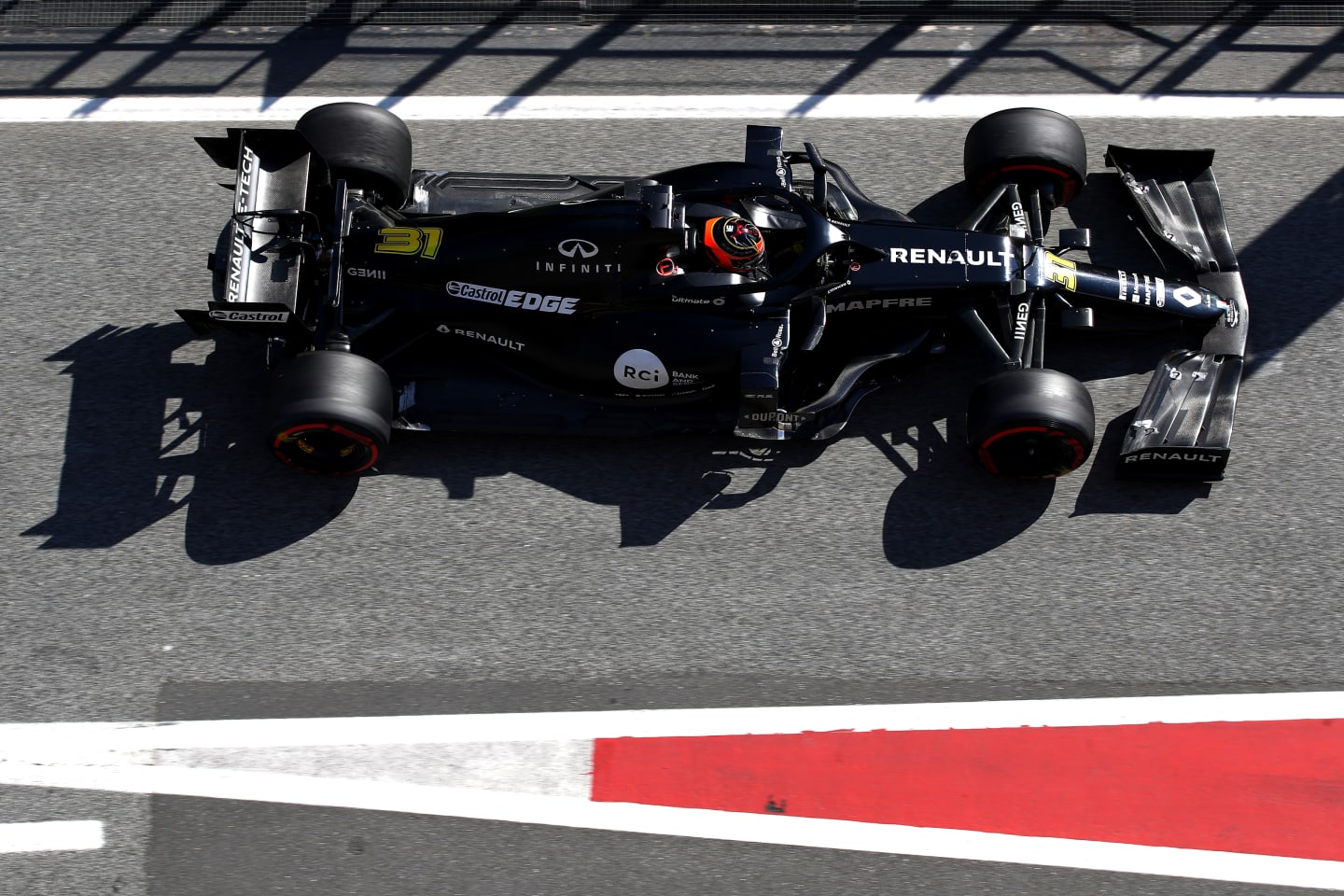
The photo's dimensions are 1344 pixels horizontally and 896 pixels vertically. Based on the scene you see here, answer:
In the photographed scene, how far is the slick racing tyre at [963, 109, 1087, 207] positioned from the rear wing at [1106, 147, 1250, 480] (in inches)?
16.8

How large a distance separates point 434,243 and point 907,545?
10.3ft

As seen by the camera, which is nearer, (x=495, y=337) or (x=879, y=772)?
(x=879, y=772)

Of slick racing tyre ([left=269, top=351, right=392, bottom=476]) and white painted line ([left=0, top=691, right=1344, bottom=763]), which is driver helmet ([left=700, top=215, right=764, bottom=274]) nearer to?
slick racing tyre ([left=269, top=351, right=392, bottom=476])

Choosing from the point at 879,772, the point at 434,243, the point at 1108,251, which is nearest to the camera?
the point at 879,772

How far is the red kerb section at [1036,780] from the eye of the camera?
679 centimetres

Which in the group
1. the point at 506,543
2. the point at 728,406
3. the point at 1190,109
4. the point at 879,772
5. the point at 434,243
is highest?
the point at 1190,109

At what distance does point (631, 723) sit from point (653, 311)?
7.31ft

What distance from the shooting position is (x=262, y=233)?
745 centimetres

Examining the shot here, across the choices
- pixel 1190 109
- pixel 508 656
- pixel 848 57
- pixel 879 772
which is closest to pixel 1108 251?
pixel 1190 109

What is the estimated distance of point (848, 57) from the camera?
9.81 meters

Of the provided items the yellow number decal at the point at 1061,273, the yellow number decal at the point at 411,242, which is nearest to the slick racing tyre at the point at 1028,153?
the yellow number decal at the point at 1061,273

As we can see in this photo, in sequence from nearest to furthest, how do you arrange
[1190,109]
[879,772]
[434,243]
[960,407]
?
[879,772] < [434,243] < [960,407] < [1190,109]

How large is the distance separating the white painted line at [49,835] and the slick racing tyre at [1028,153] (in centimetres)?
628

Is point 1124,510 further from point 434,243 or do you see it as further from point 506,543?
point 434,243
